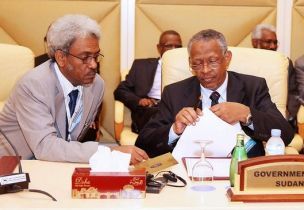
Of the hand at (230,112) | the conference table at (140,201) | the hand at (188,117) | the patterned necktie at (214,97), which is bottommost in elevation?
the conference table at (140,201)

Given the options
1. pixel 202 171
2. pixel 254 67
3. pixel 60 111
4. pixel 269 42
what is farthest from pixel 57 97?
pixel 269 42

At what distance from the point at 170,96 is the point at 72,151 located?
0.74m

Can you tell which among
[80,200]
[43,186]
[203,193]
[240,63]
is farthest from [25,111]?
[240,63]

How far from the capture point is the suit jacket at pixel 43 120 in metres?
2.11

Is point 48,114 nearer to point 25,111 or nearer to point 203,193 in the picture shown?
point 25,111

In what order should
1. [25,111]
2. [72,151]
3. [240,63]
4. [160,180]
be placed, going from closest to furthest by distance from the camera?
[160,180] < [72,151] < [25,111] < [240,63]

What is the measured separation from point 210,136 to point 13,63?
1.50 m

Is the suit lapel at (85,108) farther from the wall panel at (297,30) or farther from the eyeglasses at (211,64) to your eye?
the wall panel at (297,30)

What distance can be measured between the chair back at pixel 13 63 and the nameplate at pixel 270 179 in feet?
6.04

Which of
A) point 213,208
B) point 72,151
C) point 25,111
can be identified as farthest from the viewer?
point 25,111

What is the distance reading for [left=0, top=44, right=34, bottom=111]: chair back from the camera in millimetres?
3088

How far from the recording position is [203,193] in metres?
1.70

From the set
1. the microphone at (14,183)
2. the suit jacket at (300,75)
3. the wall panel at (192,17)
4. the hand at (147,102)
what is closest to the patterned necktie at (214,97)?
the microphone at (14,183)

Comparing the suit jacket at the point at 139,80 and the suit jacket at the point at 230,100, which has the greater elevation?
the suit jacket at the point at 139,80
